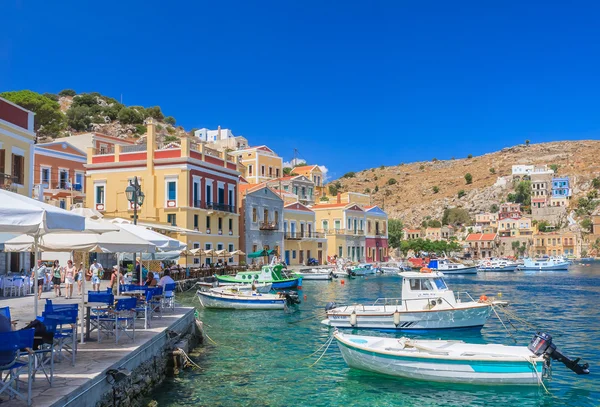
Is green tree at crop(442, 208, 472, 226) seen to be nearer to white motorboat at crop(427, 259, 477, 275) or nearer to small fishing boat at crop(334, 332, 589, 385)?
white motorboat at crop(427, 259, 477, 275)

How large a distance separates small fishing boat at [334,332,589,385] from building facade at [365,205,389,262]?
6363cm

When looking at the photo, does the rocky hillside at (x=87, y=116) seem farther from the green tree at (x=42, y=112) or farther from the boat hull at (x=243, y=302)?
the boat hull at (x=243, y=302)

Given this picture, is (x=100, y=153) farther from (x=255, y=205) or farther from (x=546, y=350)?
(x=546, y=350)

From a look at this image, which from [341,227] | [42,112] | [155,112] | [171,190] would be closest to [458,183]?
[155,112]

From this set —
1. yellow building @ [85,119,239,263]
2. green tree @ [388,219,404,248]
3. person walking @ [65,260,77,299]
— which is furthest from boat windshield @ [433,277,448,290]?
green tree @ [388,219,404,248]

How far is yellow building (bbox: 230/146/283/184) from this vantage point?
79.8m

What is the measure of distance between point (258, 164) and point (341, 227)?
1614 centimetres

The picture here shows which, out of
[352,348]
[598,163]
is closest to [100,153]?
[352,348]

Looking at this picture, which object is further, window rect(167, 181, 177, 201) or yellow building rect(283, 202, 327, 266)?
yellow building rect(283, 202, 327, 266)

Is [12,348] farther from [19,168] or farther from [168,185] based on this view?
[168,185]

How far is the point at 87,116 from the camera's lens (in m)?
99.0

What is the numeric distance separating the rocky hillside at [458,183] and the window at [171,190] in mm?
118410

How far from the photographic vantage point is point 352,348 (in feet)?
46.5

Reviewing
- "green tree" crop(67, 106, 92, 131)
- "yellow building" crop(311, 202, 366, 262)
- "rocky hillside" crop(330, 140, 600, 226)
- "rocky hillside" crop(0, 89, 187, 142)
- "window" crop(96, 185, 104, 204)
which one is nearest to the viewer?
"window" crop(96, 185, 104, 204)
